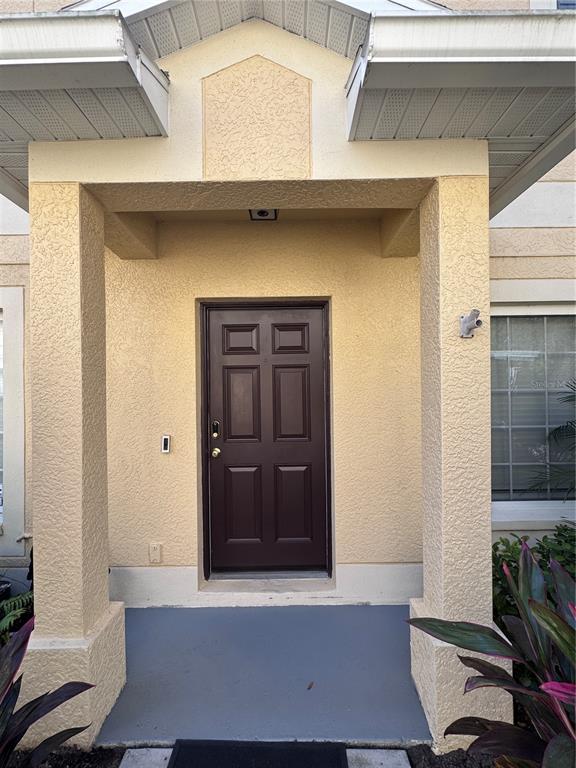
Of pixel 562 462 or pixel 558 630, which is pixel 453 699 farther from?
pixel 562 462

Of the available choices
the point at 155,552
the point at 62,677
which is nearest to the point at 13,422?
the point at 155,552

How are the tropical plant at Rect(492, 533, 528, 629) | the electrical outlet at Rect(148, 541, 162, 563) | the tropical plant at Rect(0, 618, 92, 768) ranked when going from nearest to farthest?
the tropical plant at Rect(0, 618, 92, 768) < the tropical plant at Rect(492, 533, 528, 629) < the electrical outlet at Rect(148, 541, 162, 563)

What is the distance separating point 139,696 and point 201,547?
1260 mm

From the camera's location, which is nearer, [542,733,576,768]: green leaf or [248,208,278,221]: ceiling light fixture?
[542,733,576,768]: green leaf

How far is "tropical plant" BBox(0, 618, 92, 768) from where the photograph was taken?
1932mm

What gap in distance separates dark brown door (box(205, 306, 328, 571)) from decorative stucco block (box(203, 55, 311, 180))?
5.38 ft

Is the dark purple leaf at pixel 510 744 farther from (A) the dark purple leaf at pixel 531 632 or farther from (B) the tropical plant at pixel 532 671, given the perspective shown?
(A) the dark purple leaf at pixel 531 632

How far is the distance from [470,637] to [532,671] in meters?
0.31

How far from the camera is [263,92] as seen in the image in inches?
97.0

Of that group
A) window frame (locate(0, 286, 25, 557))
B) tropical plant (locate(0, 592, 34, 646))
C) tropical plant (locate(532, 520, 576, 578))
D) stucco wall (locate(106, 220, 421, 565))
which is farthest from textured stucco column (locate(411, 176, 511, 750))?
window frame (locate(0, 286, 25, 557))

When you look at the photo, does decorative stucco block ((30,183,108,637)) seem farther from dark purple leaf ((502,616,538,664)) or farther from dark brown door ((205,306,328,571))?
dark purple leaf ((502,616,538,664))

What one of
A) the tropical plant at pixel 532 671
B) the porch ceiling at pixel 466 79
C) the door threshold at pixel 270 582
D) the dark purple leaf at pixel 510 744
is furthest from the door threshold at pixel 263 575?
the porch ceiling at pixel 466 79

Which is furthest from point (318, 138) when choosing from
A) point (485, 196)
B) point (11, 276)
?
point (11, 276)

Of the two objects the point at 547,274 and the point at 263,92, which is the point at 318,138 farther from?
the point at 547,274
